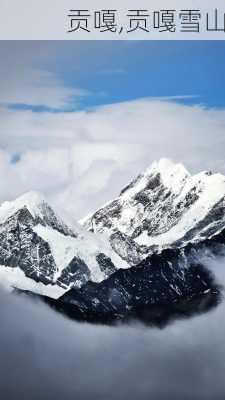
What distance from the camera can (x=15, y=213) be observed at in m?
15.6

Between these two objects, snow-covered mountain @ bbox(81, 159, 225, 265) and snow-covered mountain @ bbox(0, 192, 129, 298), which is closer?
snow-covered mountain @ bbox(0, 192, 129, 298)

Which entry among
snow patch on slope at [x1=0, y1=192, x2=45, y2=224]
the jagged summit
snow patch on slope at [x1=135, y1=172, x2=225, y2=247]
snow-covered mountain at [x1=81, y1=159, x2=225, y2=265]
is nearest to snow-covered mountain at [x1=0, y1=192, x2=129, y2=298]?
snow patch on slope at [x1=0, y1=192, x2=45, y2=224]

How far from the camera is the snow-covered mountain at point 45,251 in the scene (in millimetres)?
15469

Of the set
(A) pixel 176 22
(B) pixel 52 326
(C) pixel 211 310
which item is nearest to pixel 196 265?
(C) pixel 211 310

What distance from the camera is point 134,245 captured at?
1565 centimetres

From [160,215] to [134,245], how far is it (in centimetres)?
107

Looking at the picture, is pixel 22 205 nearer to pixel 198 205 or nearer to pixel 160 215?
pixel 160 215

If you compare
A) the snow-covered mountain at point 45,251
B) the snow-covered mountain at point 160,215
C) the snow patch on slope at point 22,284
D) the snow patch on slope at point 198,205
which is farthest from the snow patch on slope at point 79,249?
the snow patch on slope at point 198,205

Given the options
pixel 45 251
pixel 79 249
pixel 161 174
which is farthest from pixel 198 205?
pixel 45 251

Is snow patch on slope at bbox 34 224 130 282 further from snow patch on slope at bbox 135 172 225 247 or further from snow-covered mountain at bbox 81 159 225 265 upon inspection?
snow patch on slope at bbox 135 172 225 247

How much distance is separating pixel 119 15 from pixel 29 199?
3.64 meters

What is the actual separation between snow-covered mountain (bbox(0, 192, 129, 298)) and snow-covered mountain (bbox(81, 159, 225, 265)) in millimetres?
389

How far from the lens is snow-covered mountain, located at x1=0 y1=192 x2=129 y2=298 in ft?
50.8

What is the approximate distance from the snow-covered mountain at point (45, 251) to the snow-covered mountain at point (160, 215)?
389 mm
